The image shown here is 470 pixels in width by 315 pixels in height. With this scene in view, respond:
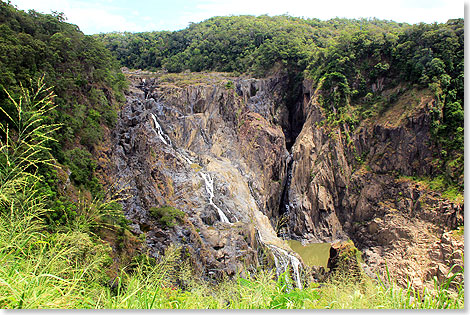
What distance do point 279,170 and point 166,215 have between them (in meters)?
19.4

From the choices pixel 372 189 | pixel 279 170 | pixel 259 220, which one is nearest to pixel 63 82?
pixel 259 220

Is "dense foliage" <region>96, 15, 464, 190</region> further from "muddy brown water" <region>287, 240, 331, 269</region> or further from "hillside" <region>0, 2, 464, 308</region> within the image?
"muddy brown water" <region>287, 240, 331, 269</region>

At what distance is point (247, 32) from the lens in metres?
45.4

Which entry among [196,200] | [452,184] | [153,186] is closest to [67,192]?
[153,186]

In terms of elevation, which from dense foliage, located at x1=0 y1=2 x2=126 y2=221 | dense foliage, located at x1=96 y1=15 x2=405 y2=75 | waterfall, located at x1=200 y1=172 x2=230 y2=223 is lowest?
waterfall, located at x1=200 y1=172 x2=230 y2=223

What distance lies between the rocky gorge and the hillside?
0.14 m

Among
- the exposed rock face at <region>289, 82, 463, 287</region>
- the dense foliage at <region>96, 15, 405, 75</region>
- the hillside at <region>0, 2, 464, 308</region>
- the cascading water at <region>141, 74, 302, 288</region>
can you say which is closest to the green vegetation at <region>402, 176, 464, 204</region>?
the hillside at <region>0, 2, 464, 308</region>

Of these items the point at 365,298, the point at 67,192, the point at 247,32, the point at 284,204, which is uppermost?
the point at 247,32

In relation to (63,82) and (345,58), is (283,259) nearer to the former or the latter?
(63,82)

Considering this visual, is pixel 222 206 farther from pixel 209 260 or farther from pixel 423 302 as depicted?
pixel 423 302

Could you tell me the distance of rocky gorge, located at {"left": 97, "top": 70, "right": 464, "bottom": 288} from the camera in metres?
18.3

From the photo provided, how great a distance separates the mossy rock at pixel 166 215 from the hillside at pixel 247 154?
14 centimetres

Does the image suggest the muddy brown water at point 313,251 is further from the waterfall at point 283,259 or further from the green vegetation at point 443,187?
the green vegetation at point 443,187

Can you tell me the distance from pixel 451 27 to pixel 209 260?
104 feet
